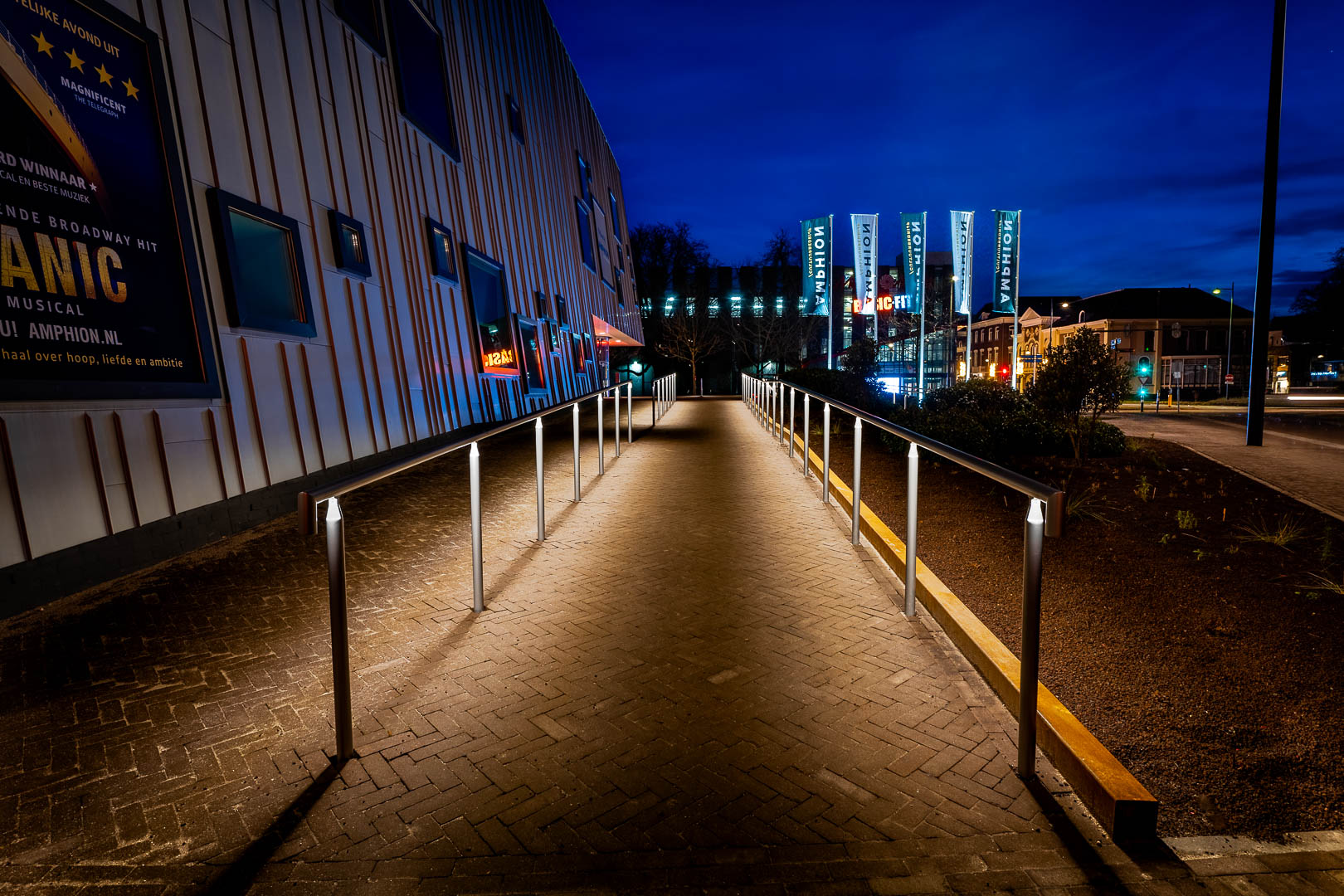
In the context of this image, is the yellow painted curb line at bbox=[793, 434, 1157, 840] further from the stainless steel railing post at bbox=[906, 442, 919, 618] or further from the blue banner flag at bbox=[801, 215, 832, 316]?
the blue banner flag at bbox=[801, 215, 832, 316]

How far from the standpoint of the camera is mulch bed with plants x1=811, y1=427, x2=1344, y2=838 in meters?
2.79

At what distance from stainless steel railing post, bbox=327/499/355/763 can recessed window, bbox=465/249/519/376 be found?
1197cm

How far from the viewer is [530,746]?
3129 millimetres

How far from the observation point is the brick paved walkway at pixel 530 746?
7.92 ft

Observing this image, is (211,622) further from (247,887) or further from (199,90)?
(199,90)

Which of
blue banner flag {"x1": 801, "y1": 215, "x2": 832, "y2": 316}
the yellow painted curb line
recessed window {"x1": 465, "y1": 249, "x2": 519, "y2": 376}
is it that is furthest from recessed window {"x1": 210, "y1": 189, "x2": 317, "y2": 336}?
blue banner flag {"x1": 801, "y1": 215, "x2": 832, "y2": 316}

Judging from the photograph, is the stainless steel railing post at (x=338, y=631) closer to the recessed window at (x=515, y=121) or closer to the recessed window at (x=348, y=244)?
the recessed window at (x=348, y=244)

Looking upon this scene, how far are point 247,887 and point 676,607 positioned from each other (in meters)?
2.87

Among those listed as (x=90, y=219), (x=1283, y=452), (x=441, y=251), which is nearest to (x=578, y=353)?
(x=441, y=251)

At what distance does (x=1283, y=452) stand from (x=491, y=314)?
15.2 m

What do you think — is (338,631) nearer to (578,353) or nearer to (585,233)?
(578,353)

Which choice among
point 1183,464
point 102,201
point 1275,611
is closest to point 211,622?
point 102,201

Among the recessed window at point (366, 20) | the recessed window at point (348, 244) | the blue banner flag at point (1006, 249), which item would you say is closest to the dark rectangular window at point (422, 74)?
the recessed window at point (366, 20)

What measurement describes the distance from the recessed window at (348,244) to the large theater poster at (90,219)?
2.73 m
